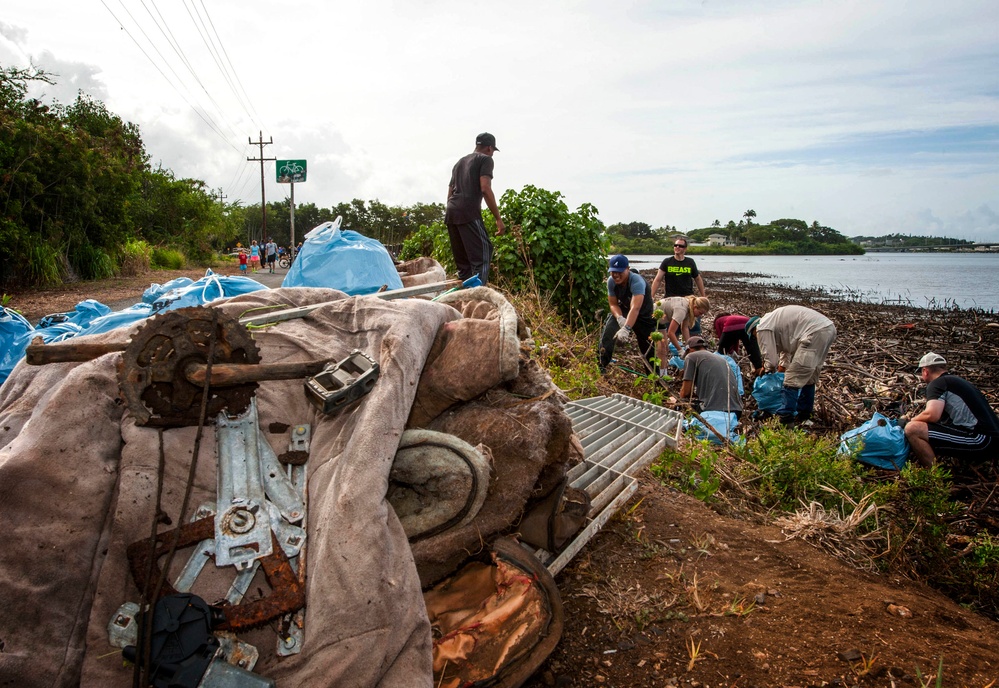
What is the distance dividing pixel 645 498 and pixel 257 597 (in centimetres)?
210

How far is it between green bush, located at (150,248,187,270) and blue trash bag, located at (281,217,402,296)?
19.0 meters

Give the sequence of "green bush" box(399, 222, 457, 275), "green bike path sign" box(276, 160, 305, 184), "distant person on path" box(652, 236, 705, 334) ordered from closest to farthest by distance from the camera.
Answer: "distant person on path" box(652, 236, 705, 334) → "green bush" box(399, 222, 457, 275) → "green bike path sign" box(276, 160, 305, 184)

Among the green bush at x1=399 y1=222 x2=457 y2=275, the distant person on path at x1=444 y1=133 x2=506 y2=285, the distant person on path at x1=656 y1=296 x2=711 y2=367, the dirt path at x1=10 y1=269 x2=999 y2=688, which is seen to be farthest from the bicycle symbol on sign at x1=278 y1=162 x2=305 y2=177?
the dirt path at x1=10 y1=269 x2=999 y2=688

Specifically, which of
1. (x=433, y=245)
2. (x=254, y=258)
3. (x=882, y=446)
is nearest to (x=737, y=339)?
(x=882, y=446)

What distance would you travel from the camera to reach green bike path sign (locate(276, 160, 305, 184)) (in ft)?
81.2

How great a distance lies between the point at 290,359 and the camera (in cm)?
197


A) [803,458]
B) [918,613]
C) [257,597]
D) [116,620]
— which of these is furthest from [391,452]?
[803,458]

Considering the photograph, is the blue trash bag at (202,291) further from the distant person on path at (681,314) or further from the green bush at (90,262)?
the green bush at (90,262)

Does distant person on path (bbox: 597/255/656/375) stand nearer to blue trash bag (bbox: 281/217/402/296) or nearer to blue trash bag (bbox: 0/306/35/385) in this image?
blue trash bag (bbox: 281/217/402/296)

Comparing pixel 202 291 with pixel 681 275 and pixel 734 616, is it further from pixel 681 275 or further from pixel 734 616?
pixel 681 275

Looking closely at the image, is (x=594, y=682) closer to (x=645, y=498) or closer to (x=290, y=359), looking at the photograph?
(x=645, y=498)

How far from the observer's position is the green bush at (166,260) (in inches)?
801

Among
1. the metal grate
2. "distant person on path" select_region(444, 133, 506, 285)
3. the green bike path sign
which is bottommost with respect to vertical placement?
the metal grate

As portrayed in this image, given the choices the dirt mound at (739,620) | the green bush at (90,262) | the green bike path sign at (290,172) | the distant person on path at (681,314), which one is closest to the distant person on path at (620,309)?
the distant person on path at (681,314)
